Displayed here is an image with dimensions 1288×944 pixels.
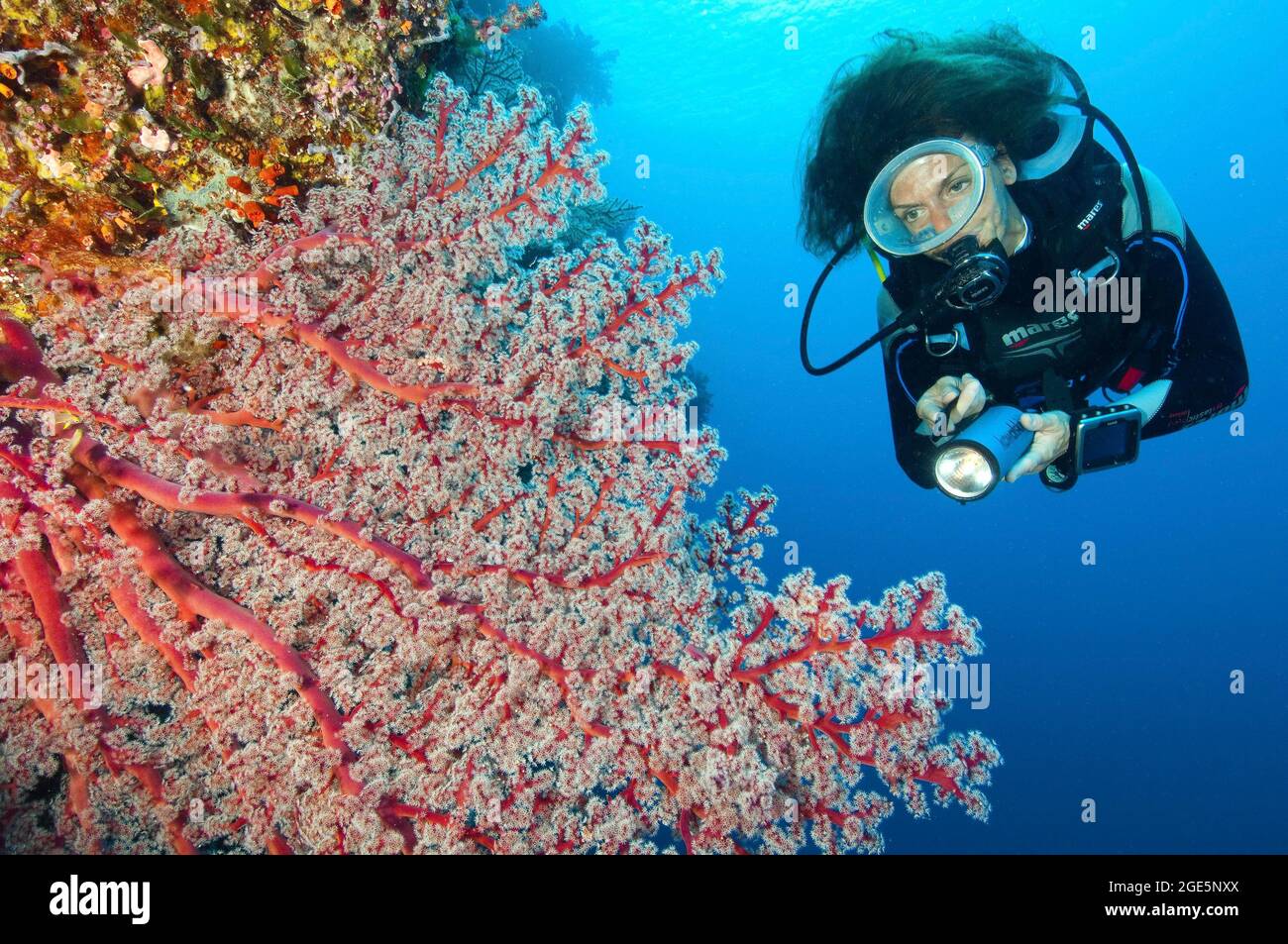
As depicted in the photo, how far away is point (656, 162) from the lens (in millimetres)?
40438

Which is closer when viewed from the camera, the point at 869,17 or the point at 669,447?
the point at 669,447

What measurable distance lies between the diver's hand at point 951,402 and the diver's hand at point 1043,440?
292 millimetres

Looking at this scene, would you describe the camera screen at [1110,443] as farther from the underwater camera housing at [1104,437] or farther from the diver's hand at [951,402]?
the diver's hand at [951,402]

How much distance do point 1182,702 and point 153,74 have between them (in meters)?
47.4

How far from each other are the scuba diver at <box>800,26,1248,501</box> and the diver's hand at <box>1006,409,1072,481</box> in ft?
0.04

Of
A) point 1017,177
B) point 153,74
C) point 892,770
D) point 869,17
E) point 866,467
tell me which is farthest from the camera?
point 866,467

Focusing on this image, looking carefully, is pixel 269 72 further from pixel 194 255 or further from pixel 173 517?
pixel 173 517

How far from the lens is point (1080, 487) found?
43.4 metres

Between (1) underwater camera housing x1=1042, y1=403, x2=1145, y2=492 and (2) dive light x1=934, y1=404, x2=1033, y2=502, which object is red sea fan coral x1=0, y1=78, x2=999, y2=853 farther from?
(1) underwater camera housing x1=1042, y1=403, x2=1145, y2=492

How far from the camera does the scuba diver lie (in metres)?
3.12
